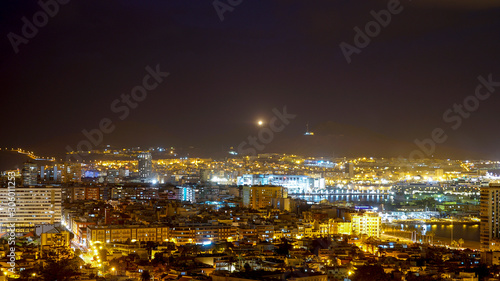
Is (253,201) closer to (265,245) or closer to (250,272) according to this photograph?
(265,245)

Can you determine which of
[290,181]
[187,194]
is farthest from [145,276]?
[290,181]

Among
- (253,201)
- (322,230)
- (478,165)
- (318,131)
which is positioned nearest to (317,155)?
(318,131)

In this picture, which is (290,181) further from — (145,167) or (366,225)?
(366,225)

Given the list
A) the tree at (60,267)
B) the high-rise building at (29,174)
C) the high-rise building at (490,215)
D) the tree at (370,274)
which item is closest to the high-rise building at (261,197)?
the high-rise building at (29,174)

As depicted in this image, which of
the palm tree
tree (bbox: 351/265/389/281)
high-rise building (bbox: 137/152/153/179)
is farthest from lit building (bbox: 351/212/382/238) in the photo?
high-rise building (bbox: 137/152/153/179)

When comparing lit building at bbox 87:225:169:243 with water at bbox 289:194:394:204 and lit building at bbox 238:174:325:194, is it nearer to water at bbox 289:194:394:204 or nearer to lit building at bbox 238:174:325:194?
water at bbox 289:194:394:204

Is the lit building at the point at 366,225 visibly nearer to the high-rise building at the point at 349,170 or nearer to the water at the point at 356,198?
the water at the point at 356,198
